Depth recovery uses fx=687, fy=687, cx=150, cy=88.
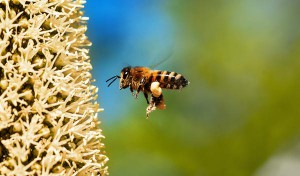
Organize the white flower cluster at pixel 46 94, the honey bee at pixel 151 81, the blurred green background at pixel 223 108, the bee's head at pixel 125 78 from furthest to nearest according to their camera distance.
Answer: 1. the blurred green background at pixel 223 108
2. the bee's head at pixel 125 78
3. the honey bee at pixel 151 81
4. the white flower cluster at pixel 46 94

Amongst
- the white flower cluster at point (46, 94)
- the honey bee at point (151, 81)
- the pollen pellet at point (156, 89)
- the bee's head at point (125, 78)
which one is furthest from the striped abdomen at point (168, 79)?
the white flower cluster at point (46, 94)

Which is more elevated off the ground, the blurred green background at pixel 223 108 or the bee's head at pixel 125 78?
the blurred green background at pixel 223 108

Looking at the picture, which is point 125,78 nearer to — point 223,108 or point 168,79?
point 168,79

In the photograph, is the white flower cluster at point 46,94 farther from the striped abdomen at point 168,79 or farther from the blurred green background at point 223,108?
the blurred green background at point 223,108

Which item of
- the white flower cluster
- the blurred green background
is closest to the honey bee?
the white flower cluster

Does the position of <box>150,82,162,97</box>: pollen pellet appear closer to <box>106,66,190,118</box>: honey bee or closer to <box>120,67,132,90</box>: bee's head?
<box>106,66,190,118</box>: honey bee

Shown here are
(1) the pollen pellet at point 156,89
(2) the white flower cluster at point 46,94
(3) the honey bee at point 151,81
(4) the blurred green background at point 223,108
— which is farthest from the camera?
(4) the blurred green background at point 223,108
